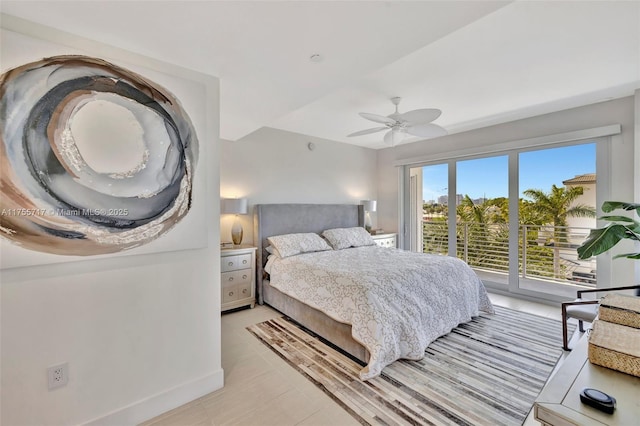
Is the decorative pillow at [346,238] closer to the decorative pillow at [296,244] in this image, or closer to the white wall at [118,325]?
the decorative pillow at [296,244]

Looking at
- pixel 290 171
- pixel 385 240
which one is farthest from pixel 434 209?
pixel 290 171

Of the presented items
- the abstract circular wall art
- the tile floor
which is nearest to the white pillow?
the tile floor

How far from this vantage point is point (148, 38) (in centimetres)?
155

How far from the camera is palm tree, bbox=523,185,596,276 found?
11.6 ft

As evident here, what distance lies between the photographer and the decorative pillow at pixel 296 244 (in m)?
3.59

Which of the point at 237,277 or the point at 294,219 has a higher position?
the point at 294,219

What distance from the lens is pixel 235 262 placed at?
3.43 meters

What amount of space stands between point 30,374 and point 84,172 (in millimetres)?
1060

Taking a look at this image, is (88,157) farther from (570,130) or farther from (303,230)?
(570,130)

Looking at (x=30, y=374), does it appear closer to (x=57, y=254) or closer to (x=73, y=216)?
(x=57, y=254)

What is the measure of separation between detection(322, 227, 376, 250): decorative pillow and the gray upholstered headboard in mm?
296

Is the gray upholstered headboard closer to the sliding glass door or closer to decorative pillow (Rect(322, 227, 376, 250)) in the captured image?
decorative pillow (Rect(322, 227, 376, 250))

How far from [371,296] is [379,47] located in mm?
1770

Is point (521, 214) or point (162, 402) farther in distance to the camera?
point (521, 214)
